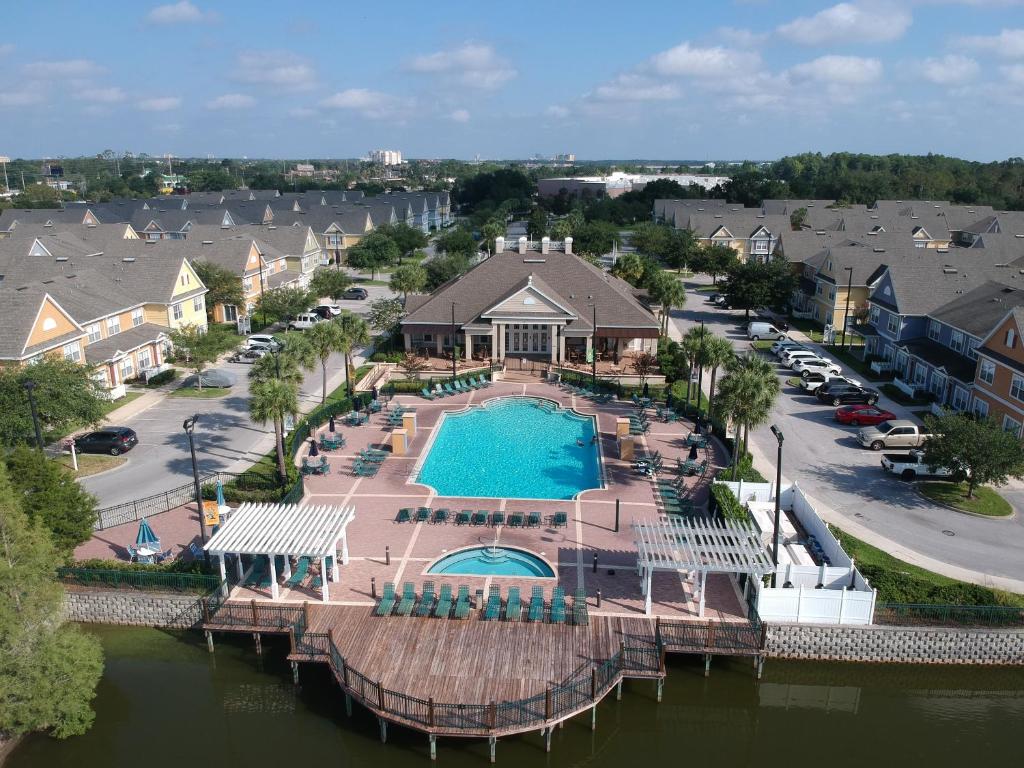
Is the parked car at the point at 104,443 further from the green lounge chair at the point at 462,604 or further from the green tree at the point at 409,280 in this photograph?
the green tree at the point at 409,280

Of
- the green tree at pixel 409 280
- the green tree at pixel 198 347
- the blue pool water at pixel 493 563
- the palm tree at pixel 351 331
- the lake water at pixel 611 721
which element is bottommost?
the lake water at pixel 611 721

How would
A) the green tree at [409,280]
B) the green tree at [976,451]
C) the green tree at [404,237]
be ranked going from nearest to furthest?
the green tree at [976,451] < the green tree at [409,280] < the green tree at [404,237]

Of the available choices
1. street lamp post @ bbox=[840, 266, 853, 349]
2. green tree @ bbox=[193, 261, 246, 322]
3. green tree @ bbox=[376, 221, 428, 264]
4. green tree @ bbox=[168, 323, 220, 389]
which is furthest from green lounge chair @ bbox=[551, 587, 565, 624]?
green tree @ bbox=[376, 221, 428, 264]

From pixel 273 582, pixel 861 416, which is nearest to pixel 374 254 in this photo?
pixel 861 416

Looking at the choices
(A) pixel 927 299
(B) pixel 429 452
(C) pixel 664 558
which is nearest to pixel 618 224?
(A) pixel 927 299

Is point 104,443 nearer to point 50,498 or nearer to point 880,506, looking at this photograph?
point 50,498

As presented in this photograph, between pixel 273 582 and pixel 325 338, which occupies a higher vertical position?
pixel 325 338

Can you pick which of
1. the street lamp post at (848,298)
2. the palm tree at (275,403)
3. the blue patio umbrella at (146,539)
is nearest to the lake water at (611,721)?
the blue patio umbrella at (146,539)
